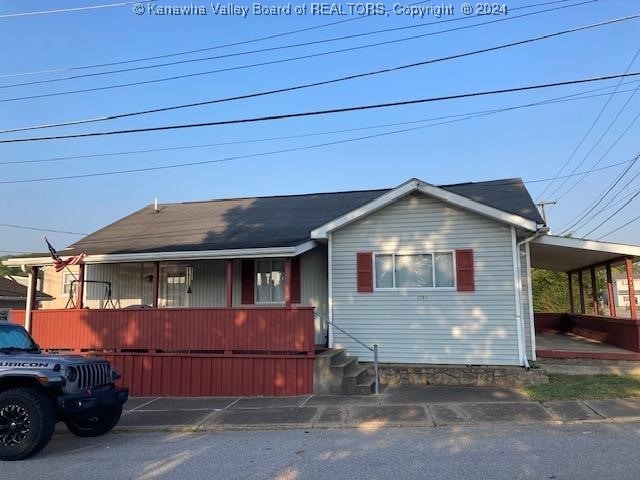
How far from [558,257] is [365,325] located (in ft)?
21.0

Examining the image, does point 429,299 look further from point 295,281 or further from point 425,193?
point 295,281

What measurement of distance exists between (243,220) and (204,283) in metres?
2.10

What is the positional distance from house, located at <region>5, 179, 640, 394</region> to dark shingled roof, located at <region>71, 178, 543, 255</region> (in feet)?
0.35

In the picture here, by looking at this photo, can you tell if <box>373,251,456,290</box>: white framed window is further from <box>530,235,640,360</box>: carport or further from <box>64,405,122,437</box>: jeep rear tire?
<box>64,405,122,437</box>: jeep rear tire

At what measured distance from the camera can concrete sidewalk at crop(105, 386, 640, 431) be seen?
28.2ft

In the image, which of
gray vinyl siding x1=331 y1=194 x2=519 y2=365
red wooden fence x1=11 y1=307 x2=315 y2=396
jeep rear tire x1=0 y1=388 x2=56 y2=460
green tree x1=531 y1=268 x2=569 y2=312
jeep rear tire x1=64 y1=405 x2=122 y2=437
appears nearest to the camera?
jeep rear tire x1=0 y1=388 x2=56 y2=460

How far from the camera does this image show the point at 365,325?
12.8 meters

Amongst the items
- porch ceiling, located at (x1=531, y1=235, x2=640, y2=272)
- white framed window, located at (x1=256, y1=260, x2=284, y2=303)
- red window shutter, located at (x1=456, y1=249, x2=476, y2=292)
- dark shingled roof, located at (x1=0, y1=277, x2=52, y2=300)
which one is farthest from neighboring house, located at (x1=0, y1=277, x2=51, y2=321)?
porch ceiling, located at (x1=531, y1=235, x2=640, y2=272)

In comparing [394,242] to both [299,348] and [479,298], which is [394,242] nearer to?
[479,298]

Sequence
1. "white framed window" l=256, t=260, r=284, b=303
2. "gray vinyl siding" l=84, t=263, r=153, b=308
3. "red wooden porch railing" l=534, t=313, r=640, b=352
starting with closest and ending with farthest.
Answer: "red wooden porch railing" l=534, t=313, r=640, b=352
"white framed window" l=256, t=260, r=284, b=303
"gray vinyl siding" l=84, t=263, r=153, b=308

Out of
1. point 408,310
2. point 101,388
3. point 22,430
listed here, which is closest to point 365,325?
point 408,310

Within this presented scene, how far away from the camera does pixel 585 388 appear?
10438 millimetres

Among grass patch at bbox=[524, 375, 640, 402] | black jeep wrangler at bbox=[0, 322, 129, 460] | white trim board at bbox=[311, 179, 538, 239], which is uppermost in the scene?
white trim board at bbox=[311, 179, 538, 239]

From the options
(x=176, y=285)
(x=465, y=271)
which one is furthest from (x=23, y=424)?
(x=465, y=271)
